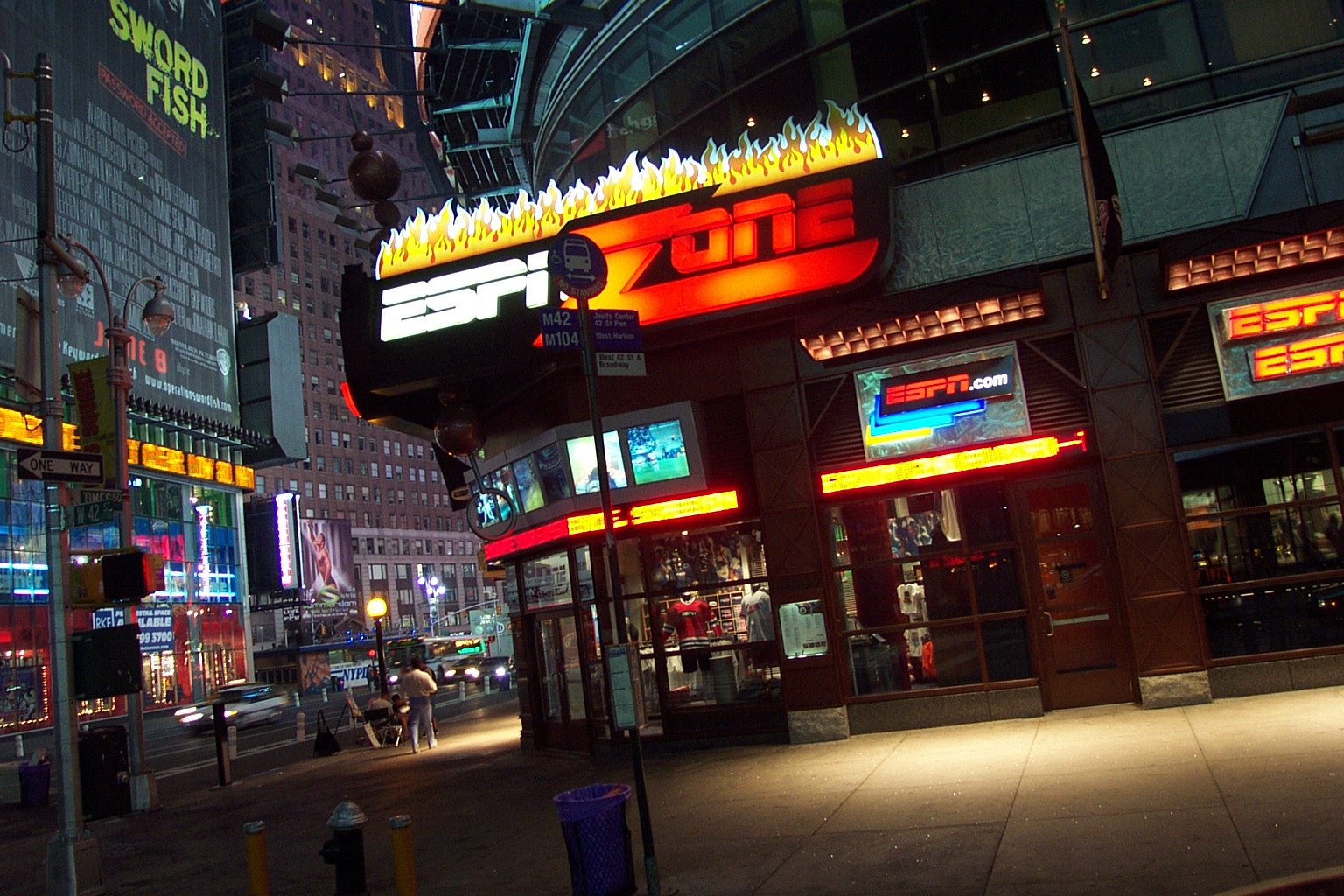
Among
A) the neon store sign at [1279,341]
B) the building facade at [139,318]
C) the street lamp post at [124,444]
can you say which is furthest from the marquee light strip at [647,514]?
the building facade at [139,318]

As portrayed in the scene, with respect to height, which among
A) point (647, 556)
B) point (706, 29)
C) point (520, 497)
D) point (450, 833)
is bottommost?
point (450, 833)

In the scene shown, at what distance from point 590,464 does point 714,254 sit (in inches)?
145

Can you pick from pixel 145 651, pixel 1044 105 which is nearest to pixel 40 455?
pixel 1044 105

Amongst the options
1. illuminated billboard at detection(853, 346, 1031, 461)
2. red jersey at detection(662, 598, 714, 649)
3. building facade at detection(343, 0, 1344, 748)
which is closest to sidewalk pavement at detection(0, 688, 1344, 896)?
building facade at detection(343, 0, 1344, 748)

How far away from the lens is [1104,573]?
13906mm

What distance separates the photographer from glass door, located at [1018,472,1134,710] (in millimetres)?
13820

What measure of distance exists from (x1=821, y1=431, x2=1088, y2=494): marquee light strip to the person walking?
11.2m

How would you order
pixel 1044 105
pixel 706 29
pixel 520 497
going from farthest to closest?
pixel 706 29 → pixel 520 497 → pixel 1044 105

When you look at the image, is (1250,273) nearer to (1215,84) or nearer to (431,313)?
(1215,84)

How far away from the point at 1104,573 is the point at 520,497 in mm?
9125

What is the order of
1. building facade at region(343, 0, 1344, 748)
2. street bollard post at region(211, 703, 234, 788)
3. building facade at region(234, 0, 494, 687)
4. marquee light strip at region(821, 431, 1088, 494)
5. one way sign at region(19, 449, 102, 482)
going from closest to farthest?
1. one way sign at region(19, 449, 102, 482)
2. building facade at region(343, 0, 1344, 748)
3. marquee light strip at region(821, 431, 1088, 494)
4. street bollard post at region(211, 703, 234, 788)
5. building facade at region(234, 0, 494, 687)

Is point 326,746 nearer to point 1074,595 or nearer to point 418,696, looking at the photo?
point 418,696

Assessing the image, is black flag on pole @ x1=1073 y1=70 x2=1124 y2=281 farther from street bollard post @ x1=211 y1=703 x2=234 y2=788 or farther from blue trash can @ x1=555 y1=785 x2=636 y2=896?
street bollard post @ x1=211 y1=703 x2=234 y2=788

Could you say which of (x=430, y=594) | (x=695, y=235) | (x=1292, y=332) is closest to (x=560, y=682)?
(x=695, y=235)
